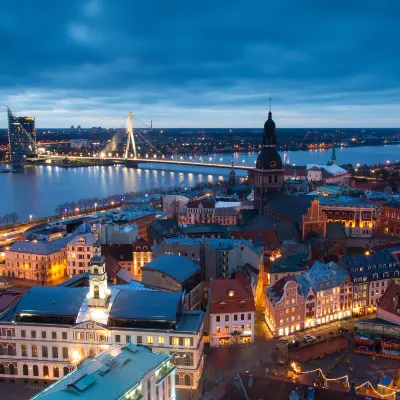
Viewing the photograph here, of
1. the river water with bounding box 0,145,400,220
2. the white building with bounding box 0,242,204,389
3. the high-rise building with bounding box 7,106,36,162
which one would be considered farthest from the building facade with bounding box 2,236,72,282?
the high-rise building with bounding box 7,106,36,162

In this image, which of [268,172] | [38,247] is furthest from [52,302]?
[268,172]

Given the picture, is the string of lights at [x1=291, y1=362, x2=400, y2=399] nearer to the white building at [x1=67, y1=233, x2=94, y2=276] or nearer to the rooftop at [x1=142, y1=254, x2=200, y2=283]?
the rooftop at [x1=142, y1=254, x2=200, y2=283]

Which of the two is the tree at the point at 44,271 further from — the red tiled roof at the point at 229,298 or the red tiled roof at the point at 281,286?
the red tiled roof at the point at 281,286

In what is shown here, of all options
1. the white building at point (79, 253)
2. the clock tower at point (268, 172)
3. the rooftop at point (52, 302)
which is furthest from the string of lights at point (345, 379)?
the clock tower at point (268, 172)

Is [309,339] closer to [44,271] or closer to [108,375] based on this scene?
[108,375]

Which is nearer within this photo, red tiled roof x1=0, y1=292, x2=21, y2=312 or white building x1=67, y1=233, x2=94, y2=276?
red tiled roof x1=0, y1=292, x2=21, y2=312

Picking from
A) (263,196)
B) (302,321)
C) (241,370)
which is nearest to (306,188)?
A: (263,196)

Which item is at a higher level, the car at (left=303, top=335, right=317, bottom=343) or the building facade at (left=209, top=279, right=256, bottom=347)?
the building facade at (left=209, top=279, right=256, bottom=347)
